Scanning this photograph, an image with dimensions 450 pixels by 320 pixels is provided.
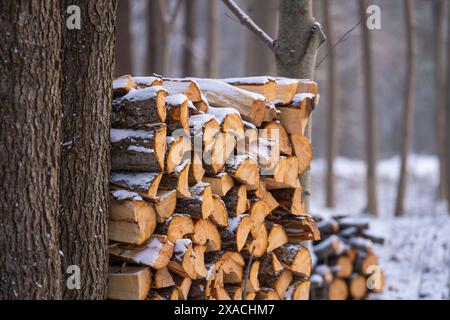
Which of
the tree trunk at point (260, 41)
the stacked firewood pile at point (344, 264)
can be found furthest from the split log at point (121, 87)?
the tree trunk at point (260, 41)

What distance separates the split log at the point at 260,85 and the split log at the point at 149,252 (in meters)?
1.51

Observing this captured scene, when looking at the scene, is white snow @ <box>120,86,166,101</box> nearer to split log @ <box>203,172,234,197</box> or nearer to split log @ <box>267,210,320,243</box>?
split log @ <box>203,172,234,197</box>

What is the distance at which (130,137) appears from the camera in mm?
3691

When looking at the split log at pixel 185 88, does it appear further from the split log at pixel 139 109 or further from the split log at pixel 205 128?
the split log at pixel 139 109

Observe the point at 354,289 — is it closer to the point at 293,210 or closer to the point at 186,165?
the point at 293,210

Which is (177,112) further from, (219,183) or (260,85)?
(260,85)

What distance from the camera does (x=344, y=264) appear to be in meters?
6.90

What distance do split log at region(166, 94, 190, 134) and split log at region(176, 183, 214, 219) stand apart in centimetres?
38

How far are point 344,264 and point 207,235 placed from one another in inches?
129

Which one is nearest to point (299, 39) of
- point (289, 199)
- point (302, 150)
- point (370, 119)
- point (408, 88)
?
point (302, 150)

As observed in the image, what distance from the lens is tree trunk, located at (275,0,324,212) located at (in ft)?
17.9

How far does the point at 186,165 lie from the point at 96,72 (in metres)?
0.81
